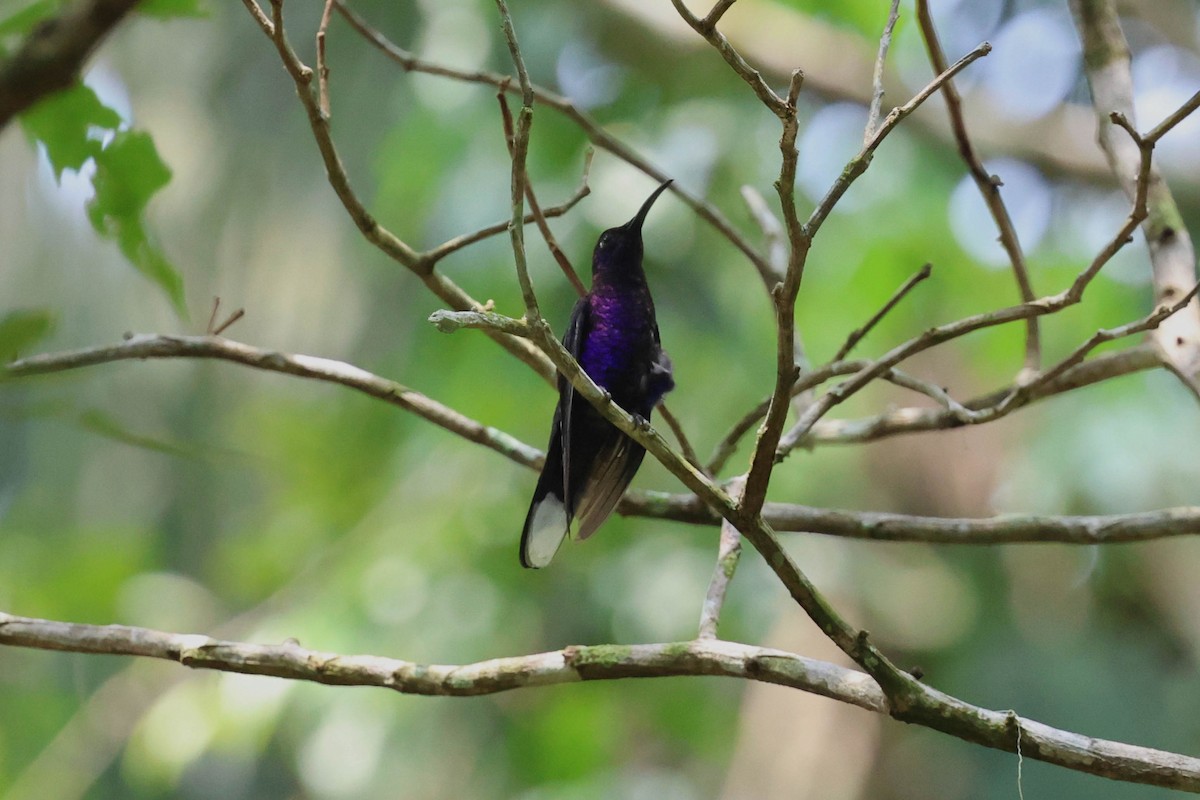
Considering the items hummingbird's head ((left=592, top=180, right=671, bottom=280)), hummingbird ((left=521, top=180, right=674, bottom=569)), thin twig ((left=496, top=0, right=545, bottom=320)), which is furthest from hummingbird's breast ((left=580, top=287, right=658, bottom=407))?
thin twig ((left=496, top=0, right=545, bottom=320))

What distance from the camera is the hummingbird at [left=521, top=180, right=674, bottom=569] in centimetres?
311

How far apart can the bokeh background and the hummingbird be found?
2174 millimetres

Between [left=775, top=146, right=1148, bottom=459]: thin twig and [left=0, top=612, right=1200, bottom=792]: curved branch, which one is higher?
[left=775, top=146, right=1148, bottom=459]: thin twig

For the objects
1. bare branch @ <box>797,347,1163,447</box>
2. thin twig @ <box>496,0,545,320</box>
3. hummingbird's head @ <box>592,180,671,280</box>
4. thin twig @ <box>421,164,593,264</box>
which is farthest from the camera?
hummingbird's head @ <box>592,180,671,280</box>

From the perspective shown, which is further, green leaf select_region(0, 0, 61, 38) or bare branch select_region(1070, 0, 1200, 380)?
bare branch select_region(1070, 0, 1200, 380)

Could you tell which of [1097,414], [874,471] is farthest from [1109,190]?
[874,471]

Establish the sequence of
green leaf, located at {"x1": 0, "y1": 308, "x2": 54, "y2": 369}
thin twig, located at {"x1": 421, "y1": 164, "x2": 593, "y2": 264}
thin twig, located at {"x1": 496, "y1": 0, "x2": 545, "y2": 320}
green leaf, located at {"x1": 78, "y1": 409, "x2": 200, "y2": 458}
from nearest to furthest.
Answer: green leaf, located at {"x1": 0, "y1": 308, "x2": 54, "y2": 369}
green leaf, located at {"x1": 78, "y1": 409, "x2": 200, "y2": 458}
thin twig, located at {"x1": 496, "y1": 0, "x2": 545, "y2": 320}
thin twig, located at {"x1": 421, "y1": 164, "x2": 593, "y2": 264}

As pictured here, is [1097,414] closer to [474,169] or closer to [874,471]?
[874,471]

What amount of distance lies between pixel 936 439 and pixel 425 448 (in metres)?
3.46

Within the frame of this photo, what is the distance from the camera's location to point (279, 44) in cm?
226

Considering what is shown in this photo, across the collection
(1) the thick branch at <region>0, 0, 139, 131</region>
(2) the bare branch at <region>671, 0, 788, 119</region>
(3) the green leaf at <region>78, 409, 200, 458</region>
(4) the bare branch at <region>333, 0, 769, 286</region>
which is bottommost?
(3) the green leaf at <region>78, 409, 200, 458</region>

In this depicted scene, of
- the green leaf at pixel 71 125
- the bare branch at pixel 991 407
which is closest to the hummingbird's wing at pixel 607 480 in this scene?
the bare branch at pixel 991 407

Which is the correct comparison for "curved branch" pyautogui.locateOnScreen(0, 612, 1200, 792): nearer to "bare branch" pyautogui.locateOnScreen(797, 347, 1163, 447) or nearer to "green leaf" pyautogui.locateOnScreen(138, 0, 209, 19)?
"bare branch" pyautogui.locateOnScreen(797, 347, 1163, 447)

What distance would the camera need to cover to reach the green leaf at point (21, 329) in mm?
1052
